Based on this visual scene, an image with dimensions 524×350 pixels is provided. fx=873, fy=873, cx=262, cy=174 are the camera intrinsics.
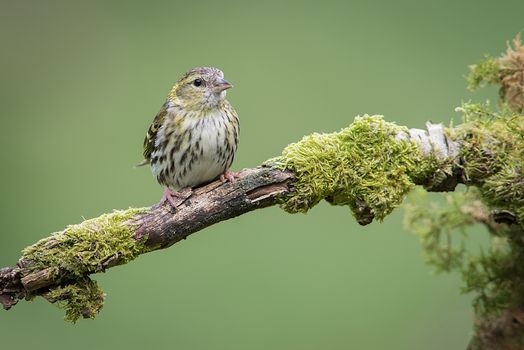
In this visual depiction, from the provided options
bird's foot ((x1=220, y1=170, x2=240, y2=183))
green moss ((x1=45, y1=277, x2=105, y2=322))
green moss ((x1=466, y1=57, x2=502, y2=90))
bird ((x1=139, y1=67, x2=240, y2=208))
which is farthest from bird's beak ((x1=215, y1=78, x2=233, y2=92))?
green moss ((x1=45, y1=277, x2=105, y2=322))

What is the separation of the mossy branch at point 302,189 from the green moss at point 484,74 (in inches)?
15.2

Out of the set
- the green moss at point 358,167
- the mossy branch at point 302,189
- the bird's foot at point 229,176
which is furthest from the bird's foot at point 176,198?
the green moss at point 358,167

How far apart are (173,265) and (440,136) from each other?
12.9 feet

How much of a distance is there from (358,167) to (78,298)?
1557mm

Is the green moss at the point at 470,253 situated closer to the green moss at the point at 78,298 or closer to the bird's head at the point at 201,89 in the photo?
the bird's head at the point at 201,89

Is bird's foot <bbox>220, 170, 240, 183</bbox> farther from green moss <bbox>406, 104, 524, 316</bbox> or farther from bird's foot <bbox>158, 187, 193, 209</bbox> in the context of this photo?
green moss <bbox>406, 104, 524, 316</bbox>

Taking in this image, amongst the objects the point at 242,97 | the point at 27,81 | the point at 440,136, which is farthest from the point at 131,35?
the point at 440,136

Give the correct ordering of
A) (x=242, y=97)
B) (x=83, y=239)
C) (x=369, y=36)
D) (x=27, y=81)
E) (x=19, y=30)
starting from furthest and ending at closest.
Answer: (x=19, y=30) → (x=27, y=81) → (x=369, y=36) → (x=242, y=97) → (x=83, y=239)

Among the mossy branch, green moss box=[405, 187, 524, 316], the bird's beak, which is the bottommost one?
green moss box=[405, 187, 524, 316]

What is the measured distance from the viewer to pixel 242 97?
9.22 meters

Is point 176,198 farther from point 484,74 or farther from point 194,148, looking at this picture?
point 484,74

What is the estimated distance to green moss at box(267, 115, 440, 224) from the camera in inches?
174

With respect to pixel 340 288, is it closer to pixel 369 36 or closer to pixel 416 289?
pixel 416 289

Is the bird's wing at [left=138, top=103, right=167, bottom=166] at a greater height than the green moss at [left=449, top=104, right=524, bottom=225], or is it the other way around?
the bird's wing at [left=138, top=103, right=167, bottom=166]
